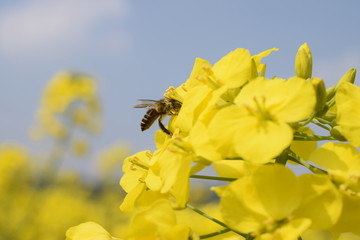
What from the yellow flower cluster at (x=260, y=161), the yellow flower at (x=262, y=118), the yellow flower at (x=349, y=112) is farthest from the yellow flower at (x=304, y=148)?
the yellow flower at (x=262, y=118)

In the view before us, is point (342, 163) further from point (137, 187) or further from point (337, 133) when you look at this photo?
point (137, 187)

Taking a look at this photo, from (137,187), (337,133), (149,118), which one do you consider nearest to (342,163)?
(337,133)

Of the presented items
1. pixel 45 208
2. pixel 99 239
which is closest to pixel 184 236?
pixel 99 239

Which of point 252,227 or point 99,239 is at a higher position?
point 252,227

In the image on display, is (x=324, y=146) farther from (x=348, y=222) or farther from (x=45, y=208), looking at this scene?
(x=45, y=208)

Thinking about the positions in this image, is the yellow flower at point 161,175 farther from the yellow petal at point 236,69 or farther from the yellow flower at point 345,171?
the yellow flower at point 345,171

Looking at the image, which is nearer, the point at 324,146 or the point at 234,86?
the point at 324,146
